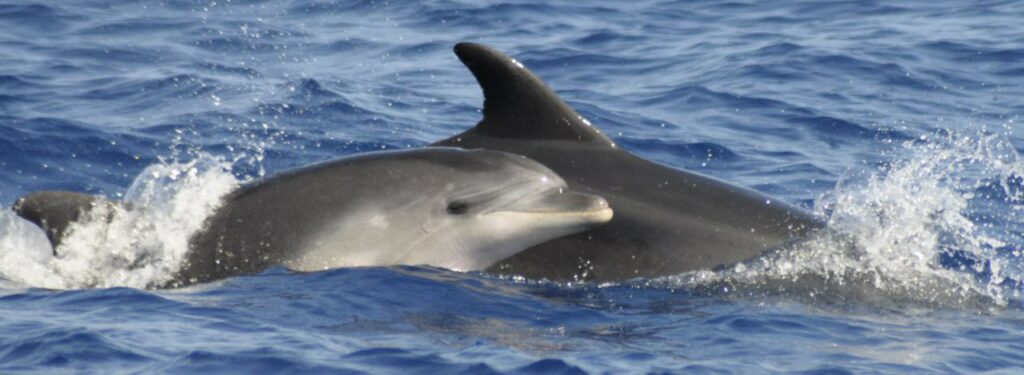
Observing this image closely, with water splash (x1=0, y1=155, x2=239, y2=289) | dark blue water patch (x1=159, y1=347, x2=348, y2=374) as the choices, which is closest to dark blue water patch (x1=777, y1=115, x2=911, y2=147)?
water splash (x1=0, y1=155, x2=239, y2=289)

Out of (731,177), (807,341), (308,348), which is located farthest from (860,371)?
(731,177)

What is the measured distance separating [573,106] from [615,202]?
7261 mm

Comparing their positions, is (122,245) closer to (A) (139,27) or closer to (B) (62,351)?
(B) (62,351)

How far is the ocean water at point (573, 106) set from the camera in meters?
8.08

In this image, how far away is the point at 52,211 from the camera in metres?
9.16

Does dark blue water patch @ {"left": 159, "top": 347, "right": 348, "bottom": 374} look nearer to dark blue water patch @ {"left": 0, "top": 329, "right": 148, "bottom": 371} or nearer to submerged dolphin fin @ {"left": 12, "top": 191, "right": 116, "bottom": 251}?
dark blue water patch @ {"left": 0, "top": 329, "right": 148, "bottom": 371}

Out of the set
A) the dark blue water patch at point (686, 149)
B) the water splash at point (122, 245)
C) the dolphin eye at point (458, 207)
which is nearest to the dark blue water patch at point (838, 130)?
the dark blue water patch at point (686, 149)

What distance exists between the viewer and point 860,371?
25.3 feet

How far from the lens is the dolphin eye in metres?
9.16

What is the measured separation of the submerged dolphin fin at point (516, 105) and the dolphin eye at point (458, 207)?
74 cm

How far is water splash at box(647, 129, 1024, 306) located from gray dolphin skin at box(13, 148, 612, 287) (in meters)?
0.85

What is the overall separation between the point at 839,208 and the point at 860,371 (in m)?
2.78

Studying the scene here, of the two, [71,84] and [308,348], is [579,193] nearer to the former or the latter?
[308,348]

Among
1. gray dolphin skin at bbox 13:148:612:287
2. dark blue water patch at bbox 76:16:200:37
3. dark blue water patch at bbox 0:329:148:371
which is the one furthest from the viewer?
dark blue water patch at bbox 76:16:200:37
